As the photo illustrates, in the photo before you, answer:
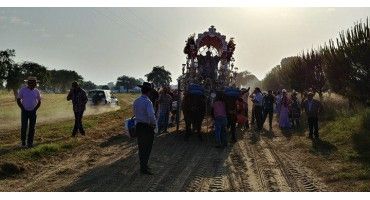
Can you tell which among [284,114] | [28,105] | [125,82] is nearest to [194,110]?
[28,105]

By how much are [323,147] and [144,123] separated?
707cm

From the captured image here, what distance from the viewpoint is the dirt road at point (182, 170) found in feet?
28.9

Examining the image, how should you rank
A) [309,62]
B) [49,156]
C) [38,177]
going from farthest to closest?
[309,62] → [49,156] → [38,177]

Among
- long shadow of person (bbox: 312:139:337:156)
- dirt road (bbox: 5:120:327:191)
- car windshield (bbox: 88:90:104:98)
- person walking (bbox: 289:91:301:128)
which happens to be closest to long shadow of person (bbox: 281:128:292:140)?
person walking (bbox: 289:91:301:128)

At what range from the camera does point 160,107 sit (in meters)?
18.4

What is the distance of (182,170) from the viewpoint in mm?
10469

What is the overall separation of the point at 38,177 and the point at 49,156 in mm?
2488

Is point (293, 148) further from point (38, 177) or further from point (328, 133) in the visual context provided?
point (38, 177)

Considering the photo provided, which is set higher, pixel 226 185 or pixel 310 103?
pixel 310 103

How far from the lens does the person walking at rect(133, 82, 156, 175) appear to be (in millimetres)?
9664

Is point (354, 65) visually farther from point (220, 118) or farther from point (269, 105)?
point (220, 118)

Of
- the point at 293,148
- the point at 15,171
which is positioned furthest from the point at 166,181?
the point at 293,148

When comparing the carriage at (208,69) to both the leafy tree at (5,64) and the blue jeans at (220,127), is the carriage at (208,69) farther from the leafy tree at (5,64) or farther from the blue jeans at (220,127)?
the leafy tree at (5,64)

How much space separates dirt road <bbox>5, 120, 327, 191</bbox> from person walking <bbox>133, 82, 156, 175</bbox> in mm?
425
